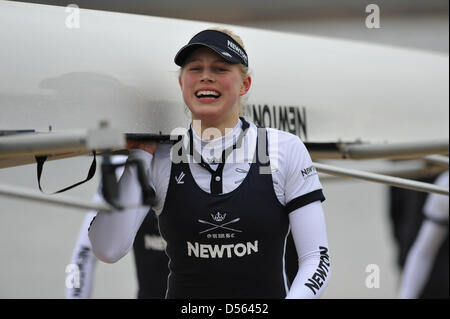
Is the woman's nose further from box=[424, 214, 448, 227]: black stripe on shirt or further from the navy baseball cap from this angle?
box=[424, 214, 448, 227]: black stripe on shirt

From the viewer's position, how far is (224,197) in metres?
1.85

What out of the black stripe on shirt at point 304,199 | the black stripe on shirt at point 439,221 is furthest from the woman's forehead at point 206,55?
the black stripe on shirt at point 439,221

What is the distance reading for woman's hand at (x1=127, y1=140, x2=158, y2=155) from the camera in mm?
1909

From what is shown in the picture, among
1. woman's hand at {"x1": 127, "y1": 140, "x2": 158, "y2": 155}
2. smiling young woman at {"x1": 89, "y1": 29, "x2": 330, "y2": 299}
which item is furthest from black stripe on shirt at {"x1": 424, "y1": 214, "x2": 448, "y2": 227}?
woman's hand at {"x1": 127, "y1": 140, "x2": 158, "y2": 155}

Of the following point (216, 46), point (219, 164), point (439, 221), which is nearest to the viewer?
point (216, 46)

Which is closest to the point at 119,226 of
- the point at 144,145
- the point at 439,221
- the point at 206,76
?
the point at 144,145

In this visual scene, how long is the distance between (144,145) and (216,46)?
34 centimetres

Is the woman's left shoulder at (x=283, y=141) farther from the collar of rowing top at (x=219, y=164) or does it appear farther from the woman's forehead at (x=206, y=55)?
the woman's forehead at (x=206, y=55)

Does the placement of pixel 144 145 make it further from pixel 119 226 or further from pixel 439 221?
pixel 439 221

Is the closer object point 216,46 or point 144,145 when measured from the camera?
point 216,46

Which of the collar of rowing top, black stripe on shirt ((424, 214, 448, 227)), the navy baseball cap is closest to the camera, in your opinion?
the navy baseball cap

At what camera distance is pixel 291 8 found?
7.48 m

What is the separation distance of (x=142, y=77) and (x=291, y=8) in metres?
5.63
